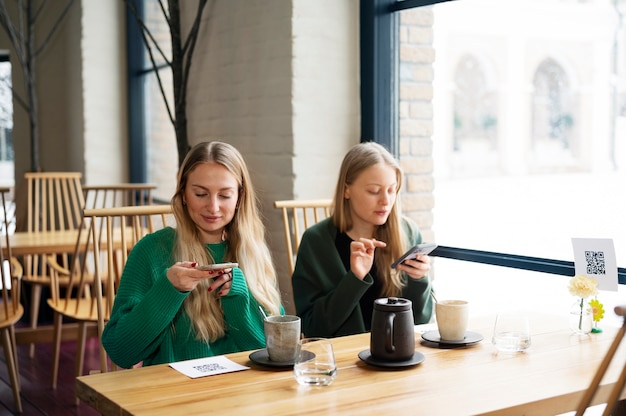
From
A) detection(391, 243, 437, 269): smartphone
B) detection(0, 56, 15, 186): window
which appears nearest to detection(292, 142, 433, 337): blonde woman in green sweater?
detection(391, 243, 437, 269): smartphone

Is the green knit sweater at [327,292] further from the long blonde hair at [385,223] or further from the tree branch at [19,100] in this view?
the tree branch at [19,100]

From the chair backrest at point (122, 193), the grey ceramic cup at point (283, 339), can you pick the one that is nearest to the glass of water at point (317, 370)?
the grey ceramic cup at point (283, 339)

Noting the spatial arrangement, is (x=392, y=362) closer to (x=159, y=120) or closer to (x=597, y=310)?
(x=597, y=310)

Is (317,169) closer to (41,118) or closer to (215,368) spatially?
(215,368)

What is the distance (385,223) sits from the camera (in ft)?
7.85

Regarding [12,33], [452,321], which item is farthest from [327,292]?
[12,33]

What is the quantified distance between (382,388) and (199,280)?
524mm

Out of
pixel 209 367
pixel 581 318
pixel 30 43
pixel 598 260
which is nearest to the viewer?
pixel 209 367

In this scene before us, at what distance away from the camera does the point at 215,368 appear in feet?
5.43

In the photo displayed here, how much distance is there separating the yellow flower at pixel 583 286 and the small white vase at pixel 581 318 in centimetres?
2

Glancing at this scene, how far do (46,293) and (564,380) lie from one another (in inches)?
177

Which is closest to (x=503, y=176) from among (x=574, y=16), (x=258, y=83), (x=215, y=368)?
(x=574, y=16)

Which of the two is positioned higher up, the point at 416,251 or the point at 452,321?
the point at 416,251

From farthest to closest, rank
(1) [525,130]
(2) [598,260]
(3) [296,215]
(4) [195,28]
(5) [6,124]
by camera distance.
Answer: (5) [6,124], (4) [195,28], (3) [296,215], (1) [525,130], (2) [598,260]
